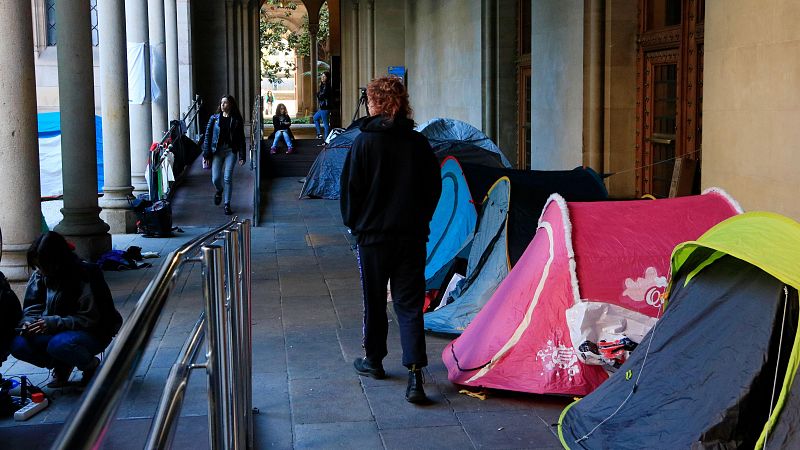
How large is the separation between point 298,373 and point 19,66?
3.82 metres

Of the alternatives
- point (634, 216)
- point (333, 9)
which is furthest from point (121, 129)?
point (333, 9)

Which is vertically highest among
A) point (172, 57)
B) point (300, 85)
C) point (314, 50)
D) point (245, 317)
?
point (314, 50)

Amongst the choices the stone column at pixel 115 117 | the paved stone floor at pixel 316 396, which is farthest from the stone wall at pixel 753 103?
the stone column at pixel 115 117

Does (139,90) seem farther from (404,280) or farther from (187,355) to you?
(187,355)

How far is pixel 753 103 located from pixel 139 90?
35.1 feet

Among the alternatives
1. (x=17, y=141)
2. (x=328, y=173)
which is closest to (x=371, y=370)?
(x=17, y=141)

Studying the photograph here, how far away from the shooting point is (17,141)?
8.43 m

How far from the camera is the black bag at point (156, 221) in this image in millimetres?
13055

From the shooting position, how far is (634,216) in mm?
6055

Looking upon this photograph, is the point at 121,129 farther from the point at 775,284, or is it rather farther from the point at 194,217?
the point at 775,284

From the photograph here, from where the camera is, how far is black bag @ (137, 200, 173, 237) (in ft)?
42.8

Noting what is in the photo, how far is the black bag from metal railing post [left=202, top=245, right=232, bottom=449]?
10065 mm

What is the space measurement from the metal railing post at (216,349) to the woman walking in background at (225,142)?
12.0 metres

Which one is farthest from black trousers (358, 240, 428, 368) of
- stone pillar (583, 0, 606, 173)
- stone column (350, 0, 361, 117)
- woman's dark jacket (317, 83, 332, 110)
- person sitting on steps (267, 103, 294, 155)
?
stone column (350, 0, 361, 117)
